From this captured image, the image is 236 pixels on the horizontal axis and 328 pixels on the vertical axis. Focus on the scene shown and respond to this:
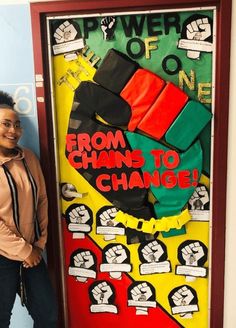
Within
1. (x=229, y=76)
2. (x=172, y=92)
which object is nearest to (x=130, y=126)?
(x=172, y=92)

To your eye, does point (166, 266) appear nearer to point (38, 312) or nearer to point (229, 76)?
point (38, 312)

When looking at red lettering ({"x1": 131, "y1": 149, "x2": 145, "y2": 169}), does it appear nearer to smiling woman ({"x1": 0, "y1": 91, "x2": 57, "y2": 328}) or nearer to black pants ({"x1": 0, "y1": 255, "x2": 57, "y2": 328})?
smiling woman ({"x1": 0, "y1": 91, "x2": 57, "y2": 328})

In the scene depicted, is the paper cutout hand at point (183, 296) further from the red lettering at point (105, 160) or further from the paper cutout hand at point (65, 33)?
the paper cutout hand at point (65, 33)

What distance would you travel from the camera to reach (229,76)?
5.06 feet

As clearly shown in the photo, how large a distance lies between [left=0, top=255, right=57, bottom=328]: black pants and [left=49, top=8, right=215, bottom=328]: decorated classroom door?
0.20 metres

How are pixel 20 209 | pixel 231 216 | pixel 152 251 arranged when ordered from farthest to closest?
pixel 152 251 → pixel 231 216 → pixel 20 209

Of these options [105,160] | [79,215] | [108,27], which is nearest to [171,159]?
[105,160]

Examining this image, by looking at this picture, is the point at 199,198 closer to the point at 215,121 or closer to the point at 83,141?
the point at 215,121

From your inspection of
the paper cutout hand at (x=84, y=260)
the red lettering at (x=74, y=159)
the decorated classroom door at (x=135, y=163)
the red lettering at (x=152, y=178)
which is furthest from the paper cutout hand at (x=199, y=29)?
the paper cutout hand at (x=84, y=260)

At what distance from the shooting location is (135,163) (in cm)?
169

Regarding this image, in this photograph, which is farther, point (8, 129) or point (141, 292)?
point (141, 292)

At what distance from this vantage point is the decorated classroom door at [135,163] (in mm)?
1597

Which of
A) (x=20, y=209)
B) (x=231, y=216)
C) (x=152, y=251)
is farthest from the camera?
(x=152, y=251)

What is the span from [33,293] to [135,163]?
76 centimetres
